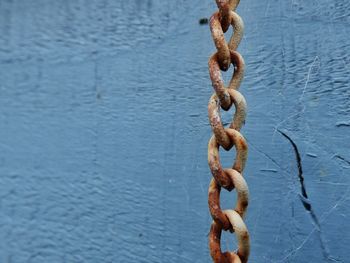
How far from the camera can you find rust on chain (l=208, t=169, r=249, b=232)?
465 mm

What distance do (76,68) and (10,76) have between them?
154 millimetres

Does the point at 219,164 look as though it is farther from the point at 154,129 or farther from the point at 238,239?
the point at 154,129

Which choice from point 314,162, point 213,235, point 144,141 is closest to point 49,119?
point 144,141

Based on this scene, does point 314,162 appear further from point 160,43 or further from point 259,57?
point 160,43

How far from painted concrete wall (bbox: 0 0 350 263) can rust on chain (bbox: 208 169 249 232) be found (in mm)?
388

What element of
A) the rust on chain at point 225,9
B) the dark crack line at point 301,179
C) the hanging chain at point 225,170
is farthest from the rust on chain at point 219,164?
the dark crack line at point 301,179

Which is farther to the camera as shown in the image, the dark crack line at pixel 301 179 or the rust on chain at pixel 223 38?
the dark crack line at pixel 301 179

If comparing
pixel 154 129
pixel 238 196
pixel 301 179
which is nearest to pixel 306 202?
pixel 301 179

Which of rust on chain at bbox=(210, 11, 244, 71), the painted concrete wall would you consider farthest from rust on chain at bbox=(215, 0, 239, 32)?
the painted concrete wall

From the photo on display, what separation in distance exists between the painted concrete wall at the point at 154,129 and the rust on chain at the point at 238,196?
388 mm

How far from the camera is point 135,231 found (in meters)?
0.97

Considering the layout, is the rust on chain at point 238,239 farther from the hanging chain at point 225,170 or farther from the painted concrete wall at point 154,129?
the painted concrete wall at point 154,129

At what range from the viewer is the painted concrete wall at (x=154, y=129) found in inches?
33.0

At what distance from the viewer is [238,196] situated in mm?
472
